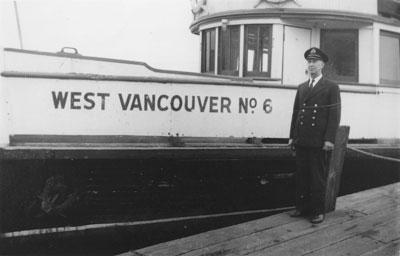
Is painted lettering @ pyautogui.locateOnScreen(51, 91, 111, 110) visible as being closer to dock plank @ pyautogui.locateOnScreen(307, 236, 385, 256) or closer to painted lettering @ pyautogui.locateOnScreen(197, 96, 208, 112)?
painted lettering @ pyautogui.locateOnScreen(197, 96, 208, 112)

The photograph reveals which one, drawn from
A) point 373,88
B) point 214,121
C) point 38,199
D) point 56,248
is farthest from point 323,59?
point 56,248

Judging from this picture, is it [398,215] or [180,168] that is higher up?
[180,168]

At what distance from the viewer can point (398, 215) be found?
3709mm

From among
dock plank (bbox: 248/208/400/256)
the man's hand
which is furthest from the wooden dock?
the man's hand

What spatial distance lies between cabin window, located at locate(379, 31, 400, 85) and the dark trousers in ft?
7.81

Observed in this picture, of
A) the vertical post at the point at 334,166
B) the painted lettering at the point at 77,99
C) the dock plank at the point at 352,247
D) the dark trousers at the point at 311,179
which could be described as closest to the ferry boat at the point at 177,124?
the painted lettering at the point at 77,99

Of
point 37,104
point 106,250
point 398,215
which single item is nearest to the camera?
point 398,215

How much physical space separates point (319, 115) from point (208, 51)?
259 centimetres

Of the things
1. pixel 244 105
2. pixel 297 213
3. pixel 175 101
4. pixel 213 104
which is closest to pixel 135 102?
pixel 175 101

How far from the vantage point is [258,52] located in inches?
211

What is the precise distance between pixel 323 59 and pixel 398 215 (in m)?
1.46

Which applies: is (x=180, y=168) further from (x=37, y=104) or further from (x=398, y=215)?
(x=398, y=215)

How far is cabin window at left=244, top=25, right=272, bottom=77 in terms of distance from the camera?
5.36 meters

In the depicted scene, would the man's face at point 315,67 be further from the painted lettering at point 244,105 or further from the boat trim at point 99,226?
the boat trim at point 99,226
